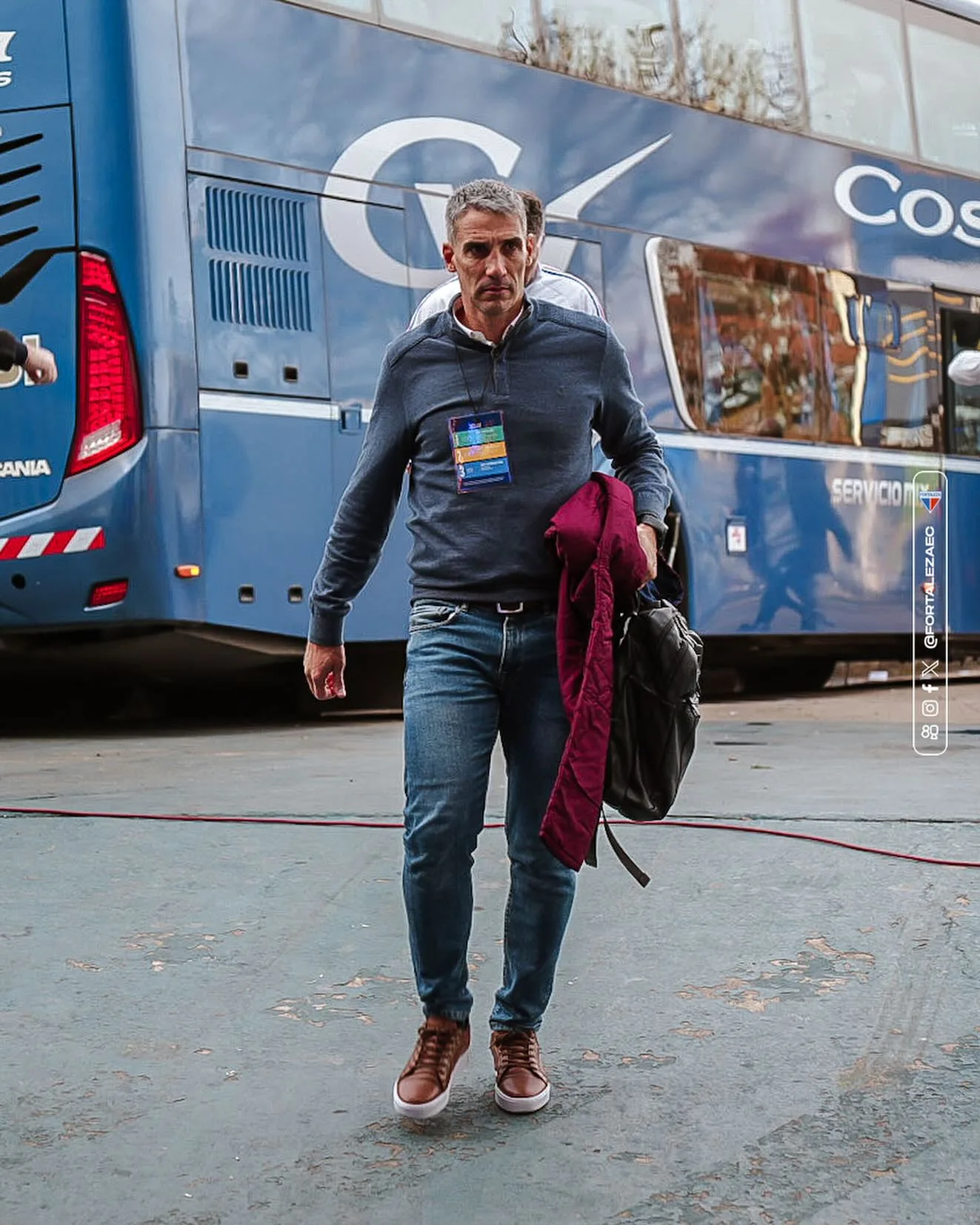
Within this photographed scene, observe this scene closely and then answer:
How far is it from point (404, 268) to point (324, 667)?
6568 mm

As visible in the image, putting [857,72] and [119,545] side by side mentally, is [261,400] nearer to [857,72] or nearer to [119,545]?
[119,545]

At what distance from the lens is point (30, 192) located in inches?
Result: 346

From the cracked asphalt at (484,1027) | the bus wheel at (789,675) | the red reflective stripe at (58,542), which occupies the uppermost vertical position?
the red reflective stripe at (58,542)

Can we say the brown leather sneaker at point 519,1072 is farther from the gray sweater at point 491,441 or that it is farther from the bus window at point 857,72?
the bus window at point 857,72

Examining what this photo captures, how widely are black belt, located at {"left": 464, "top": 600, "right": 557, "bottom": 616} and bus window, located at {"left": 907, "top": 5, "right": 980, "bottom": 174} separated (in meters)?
10.3

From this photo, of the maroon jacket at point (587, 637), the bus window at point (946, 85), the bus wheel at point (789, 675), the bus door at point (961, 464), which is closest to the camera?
the maroon jacket at point (587, 637)

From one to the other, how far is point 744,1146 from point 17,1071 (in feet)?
4.53

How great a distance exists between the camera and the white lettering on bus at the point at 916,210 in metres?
11.9

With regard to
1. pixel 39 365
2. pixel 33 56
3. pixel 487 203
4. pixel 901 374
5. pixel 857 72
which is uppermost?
pixel 857 72

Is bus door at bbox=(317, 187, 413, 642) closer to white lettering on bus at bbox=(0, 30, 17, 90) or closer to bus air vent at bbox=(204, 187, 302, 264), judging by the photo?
bus air vent at bbox=(204, 187, 302, 264)

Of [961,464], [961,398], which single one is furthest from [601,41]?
[961,464]

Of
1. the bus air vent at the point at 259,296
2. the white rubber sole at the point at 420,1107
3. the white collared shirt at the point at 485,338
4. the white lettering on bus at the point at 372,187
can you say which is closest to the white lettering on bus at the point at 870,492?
the white lettering on bus at the point at 372,187

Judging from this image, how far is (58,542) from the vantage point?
8781mm

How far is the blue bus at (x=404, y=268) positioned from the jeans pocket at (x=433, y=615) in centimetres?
573
